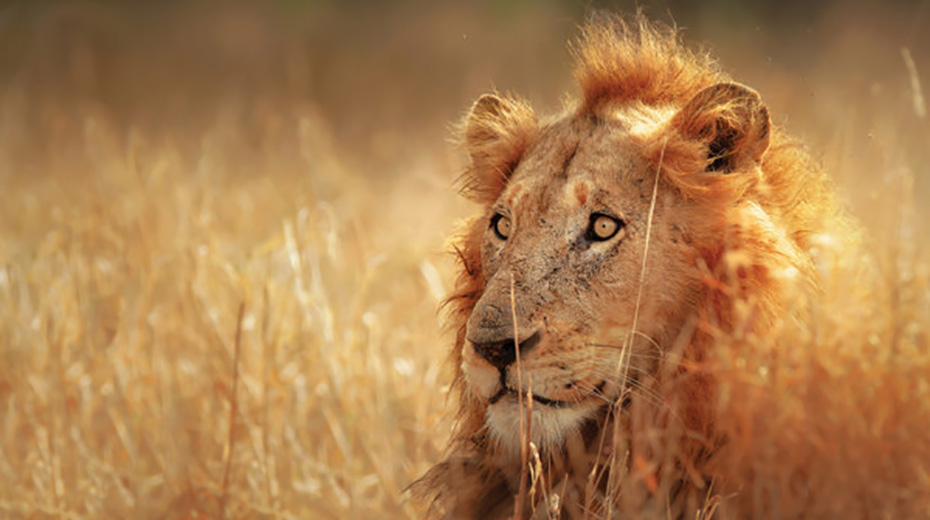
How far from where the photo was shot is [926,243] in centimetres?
439

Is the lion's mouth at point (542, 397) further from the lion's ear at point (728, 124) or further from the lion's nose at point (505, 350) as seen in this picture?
the lion's ear at point (728, 124)

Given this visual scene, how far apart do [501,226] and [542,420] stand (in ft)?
2.31

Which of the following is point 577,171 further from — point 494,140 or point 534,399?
point 534,399

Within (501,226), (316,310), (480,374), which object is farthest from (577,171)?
(316,310)

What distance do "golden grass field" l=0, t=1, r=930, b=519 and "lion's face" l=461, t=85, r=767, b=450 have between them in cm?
35

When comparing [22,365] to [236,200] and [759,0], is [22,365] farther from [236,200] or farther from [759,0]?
[759,0]

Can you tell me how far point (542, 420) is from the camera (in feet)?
9.12

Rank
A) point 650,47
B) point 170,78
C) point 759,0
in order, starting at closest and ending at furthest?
1. point 650,47
2. point 759,0
3. point 170,78

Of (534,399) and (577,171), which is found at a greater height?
(577,171)

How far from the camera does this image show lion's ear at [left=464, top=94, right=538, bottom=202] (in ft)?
11.5

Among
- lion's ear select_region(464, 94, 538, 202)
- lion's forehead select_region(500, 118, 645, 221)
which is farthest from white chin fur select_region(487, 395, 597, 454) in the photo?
lion's ear select_region(464, 94, 538, 202)

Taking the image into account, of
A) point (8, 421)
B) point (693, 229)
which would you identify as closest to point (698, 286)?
point (693, 229)

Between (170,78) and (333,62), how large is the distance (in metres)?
2.49

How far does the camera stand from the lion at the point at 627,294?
2750 millimetres
